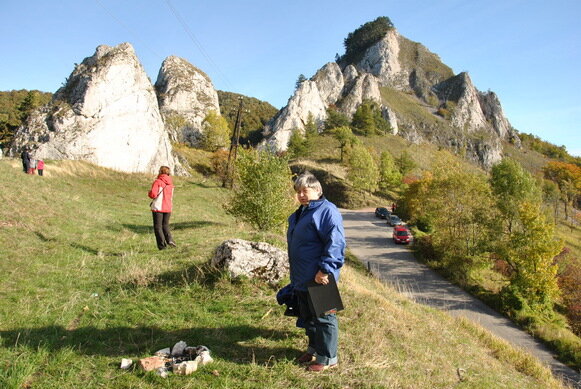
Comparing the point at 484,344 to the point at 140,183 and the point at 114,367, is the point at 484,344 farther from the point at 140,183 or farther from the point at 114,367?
the point at 140,183

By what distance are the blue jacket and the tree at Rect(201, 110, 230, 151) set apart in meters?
57.0

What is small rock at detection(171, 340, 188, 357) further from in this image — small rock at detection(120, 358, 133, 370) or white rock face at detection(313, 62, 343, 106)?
white rock face at detection(313, 62, 343, 106)

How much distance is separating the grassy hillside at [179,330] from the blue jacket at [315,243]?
119cm

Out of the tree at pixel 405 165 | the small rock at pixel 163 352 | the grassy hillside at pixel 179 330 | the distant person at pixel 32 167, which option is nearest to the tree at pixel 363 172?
the tree at pixel 405 165

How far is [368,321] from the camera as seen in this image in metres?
5.93

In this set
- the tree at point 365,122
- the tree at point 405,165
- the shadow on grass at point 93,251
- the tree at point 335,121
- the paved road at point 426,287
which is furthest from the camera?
the tree at point 365,122

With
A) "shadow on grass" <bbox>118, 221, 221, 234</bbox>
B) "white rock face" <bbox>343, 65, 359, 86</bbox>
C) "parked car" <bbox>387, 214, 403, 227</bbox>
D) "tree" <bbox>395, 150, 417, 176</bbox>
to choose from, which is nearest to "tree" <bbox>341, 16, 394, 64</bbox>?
"white rock face" <bbox>343, 65, 359, 86</bbox>

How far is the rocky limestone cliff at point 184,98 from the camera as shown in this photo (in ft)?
210

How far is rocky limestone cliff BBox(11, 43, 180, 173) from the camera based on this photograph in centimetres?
2909

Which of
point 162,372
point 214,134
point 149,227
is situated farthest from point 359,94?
point 162,372

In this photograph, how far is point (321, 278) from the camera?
3996 millimetres


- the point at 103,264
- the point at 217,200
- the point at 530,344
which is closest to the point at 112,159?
the point at 217,200

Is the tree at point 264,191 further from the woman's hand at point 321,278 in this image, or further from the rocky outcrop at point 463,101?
the rocky outcrop at point 463,101

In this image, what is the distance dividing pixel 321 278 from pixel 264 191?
445 inches
